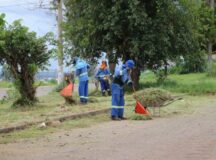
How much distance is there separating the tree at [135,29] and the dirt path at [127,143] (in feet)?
35.7

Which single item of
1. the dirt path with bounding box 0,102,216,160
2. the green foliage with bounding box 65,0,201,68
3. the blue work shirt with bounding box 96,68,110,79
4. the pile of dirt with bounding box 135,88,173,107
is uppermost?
the green foliage with bounding box 65,0,201,68

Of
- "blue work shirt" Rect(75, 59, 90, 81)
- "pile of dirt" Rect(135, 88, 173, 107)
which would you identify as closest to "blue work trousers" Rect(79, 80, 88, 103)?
"blue work shirt" Rect(75, 59, 90, 81)

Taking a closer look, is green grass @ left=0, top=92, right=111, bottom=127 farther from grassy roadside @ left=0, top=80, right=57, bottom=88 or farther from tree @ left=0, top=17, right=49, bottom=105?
grassy roadside @ left=0, top=80, right=57, bottom=88

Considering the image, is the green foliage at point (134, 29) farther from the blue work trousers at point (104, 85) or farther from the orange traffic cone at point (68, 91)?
the orange traffic cone at point (68, 91)

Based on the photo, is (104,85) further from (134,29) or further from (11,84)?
(11,84)

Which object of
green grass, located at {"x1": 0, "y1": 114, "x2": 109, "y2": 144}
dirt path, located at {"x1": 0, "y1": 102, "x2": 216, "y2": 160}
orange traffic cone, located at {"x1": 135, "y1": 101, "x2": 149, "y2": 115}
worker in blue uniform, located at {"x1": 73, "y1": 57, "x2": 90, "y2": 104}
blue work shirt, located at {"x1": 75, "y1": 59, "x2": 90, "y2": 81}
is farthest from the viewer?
blue work shirt, located at {"x1": 75, "y1": 59, "x2": 90, "y2": 81}

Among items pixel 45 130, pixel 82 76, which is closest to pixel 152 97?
pixel 45 130

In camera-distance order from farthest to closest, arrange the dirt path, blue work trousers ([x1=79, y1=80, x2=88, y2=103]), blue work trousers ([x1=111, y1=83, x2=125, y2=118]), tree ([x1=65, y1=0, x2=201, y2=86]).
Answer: tree ([x1=65, y1=0, x2=201, y2=86]) → blue work trousers ([x1=79, y1=80, x2=88, y2=103]) → blue work trousers ([x1=111, y1=83, x2=125, y2=118]) → the dirt path

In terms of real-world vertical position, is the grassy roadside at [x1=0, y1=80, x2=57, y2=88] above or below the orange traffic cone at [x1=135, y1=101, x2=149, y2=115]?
above

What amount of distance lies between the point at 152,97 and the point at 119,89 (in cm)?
105

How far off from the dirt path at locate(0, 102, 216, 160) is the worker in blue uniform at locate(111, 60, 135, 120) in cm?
93

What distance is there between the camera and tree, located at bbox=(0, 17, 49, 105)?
711 inches

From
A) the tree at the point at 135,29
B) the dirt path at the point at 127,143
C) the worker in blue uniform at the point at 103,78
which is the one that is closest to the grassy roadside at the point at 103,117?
the dirt path at the point at 127,143

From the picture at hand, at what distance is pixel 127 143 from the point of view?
37.9 ft
